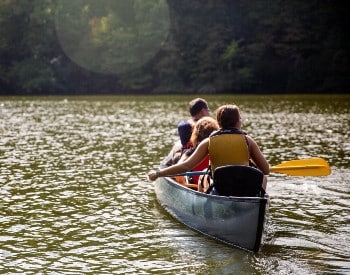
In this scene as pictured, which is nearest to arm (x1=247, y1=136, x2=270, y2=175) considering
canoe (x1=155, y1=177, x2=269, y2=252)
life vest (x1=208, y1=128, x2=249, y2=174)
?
life vest (x1=208, y1=128, x2=249, y2=174)

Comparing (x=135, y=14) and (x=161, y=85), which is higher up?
(x=135, y=14)

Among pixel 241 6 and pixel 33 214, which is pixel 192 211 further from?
pixel 241 6

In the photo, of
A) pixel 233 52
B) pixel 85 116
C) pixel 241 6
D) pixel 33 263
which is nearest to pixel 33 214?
pixel 33 263

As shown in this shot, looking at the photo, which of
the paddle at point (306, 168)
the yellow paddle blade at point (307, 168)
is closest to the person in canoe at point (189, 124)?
the paddle at point (306, 168)

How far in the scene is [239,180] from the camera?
299 inches

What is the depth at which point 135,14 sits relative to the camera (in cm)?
6662

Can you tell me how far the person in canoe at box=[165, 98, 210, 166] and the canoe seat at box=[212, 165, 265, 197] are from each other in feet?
7.88

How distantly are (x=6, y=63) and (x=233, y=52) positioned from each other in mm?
25880

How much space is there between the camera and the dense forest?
5972 centimetres

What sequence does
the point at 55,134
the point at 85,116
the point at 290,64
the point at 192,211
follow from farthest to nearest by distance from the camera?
the point at 290,64
the point at 85,116
the point at 55,134
the point at 192,211

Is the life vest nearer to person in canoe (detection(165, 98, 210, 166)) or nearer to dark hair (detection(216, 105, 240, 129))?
dark hair (detection(216, 105, 240, 129))

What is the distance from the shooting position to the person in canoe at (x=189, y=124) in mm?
10148

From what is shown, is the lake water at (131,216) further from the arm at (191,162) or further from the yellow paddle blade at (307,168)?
the arm at (191,162)

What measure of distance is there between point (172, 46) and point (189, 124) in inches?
2160
